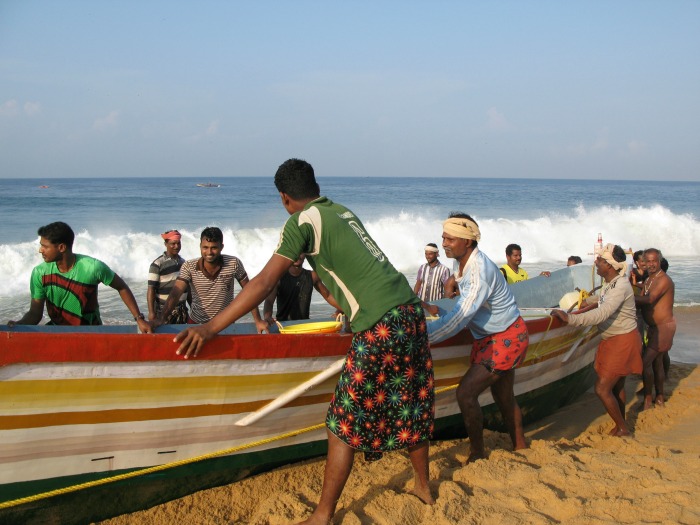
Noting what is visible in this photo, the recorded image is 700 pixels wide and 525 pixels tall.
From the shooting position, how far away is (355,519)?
3.17m

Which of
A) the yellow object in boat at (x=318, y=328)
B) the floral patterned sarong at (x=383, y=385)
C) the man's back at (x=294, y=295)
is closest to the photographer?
the floral patterned sarong at (x=383, y=385)

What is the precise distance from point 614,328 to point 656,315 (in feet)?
5.74

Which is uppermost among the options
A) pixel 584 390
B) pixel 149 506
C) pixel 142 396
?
pixel 142 396

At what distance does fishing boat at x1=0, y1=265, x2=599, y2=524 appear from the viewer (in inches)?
116

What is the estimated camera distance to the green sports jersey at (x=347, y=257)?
2.94 meters

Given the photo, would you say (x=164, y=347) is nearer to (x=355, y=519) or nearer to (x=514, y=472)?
(x=355, y=519)

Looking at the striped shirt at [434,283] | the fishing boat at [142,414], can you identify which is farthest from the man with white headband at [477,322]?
the striped shirt at [434,283]

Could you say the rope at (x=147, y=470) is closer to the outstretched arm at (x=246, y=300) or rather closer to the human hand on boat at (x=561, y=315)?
the outstretched arm at (x=246, y=300)

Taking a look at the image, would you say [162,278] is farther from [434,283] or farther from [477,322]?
[477,322]

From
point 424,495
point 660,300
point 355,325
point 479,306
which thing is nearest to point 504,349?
point 479,306

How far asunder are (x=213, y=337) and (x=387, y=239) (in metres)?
18.7

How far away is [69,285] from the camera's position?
4375mm

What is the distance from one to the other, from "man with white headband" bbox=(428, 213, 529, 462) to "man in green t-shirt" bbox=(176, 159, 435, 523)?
686mm

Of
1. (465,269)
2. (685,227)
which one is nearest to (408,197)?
(685,227)
